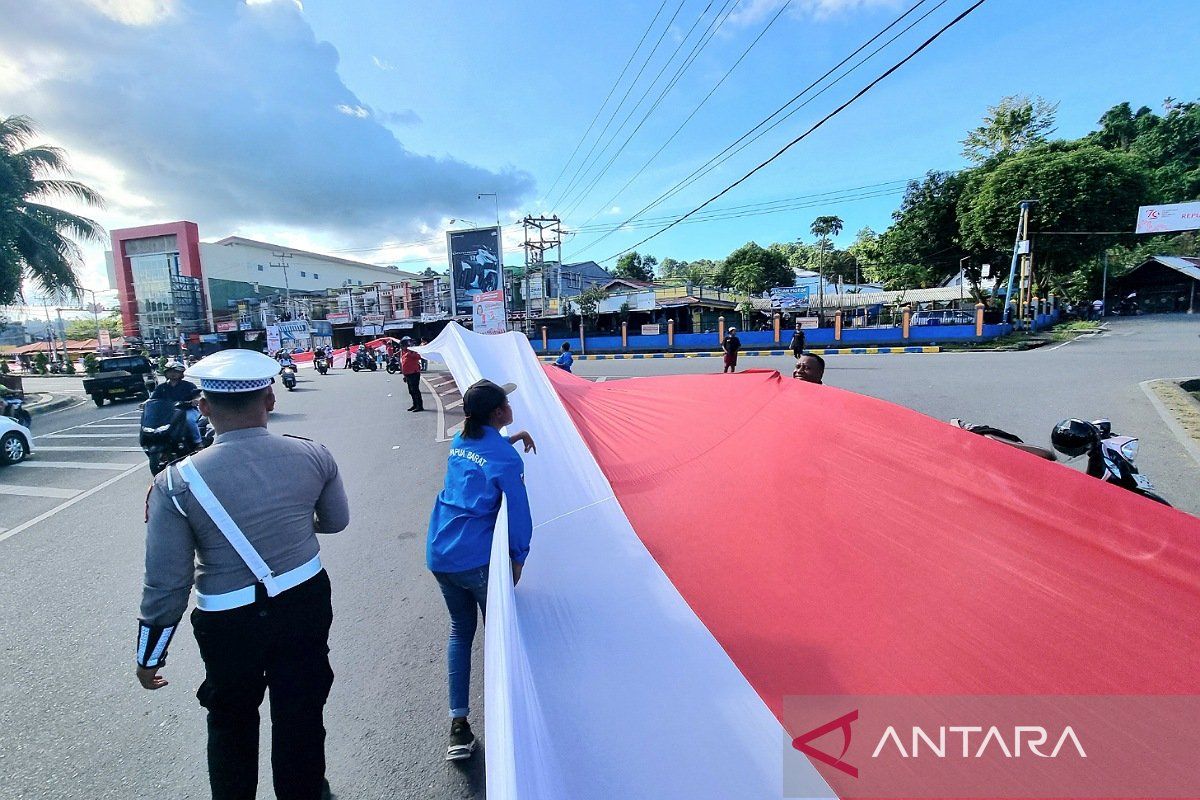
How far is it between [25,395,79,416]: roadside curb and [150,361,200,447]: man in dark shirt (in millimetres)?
15685

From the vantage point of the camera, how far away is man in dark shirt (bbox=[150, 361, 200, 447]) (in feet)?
18.0

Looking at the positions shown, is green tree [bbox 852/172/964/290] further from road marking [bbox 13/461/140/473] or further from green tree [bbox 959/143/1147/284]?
road marking [bbox 13/461/140/473]

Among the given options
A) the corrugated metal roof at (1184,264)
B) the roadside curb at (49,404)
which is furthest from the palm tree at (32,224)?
the corrugated metal roof at (1184,264)

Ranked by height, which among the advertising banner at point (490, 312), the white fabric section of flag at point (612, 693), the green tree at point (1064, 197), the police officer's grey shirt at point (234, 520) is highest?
the green tree at point (1064, 197)

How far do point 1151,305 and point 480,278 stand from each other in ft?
162

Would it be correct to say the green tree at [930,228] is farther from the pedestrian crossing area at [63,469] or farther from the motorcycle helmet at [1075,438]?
the pedestrian crossing area at [63,469]

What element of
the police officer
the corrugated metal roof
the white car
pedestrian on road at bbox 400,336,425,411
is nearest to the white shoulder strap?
the police officer

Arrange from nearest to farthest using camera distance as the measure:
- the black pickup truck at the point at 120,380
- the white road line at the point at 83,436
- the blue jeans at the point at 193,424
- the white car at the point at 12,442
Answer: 1. the blue jeans at the point at 193,424
2. the white car at the point at 12,442
3. the white road line at the point at 83,436
4. the black pickup truck at the point at 120,380

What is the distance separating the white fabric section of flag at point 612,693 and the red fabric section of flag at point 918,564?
0.54ft

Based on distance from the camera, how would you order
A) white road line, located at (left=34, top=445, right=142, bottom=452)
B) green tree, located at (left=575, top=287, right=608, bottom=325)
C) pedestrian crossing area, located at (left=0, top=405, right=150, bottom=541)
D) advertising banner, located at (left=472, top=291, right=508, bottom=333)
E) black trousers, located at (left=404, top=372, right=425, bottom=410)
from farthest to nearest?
green tree, located at (left=575, top=287, right=608, bottom=325)
advertising banner, located at (left=472, top=291, right=508, bottom=333)
black trousers, located at (left=404, top=372, right=425, bottom=410)
white road line, located at (left=34, top=445, right=142, bottom=452)
pedestrian crossing area, located at (left=0, top=405, right=150, bottom=541)

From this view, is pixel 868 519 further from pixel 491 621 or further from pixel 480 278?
pixel 480 278

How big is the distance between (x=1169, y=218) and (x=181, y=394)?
3671cm

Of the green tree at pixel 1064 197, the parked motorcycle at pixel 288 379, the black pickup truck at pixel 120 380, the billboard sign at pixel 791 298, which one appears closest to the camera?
the black pickup truck at pixel 120 380

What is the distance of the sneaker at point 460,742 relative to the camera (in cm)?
232
